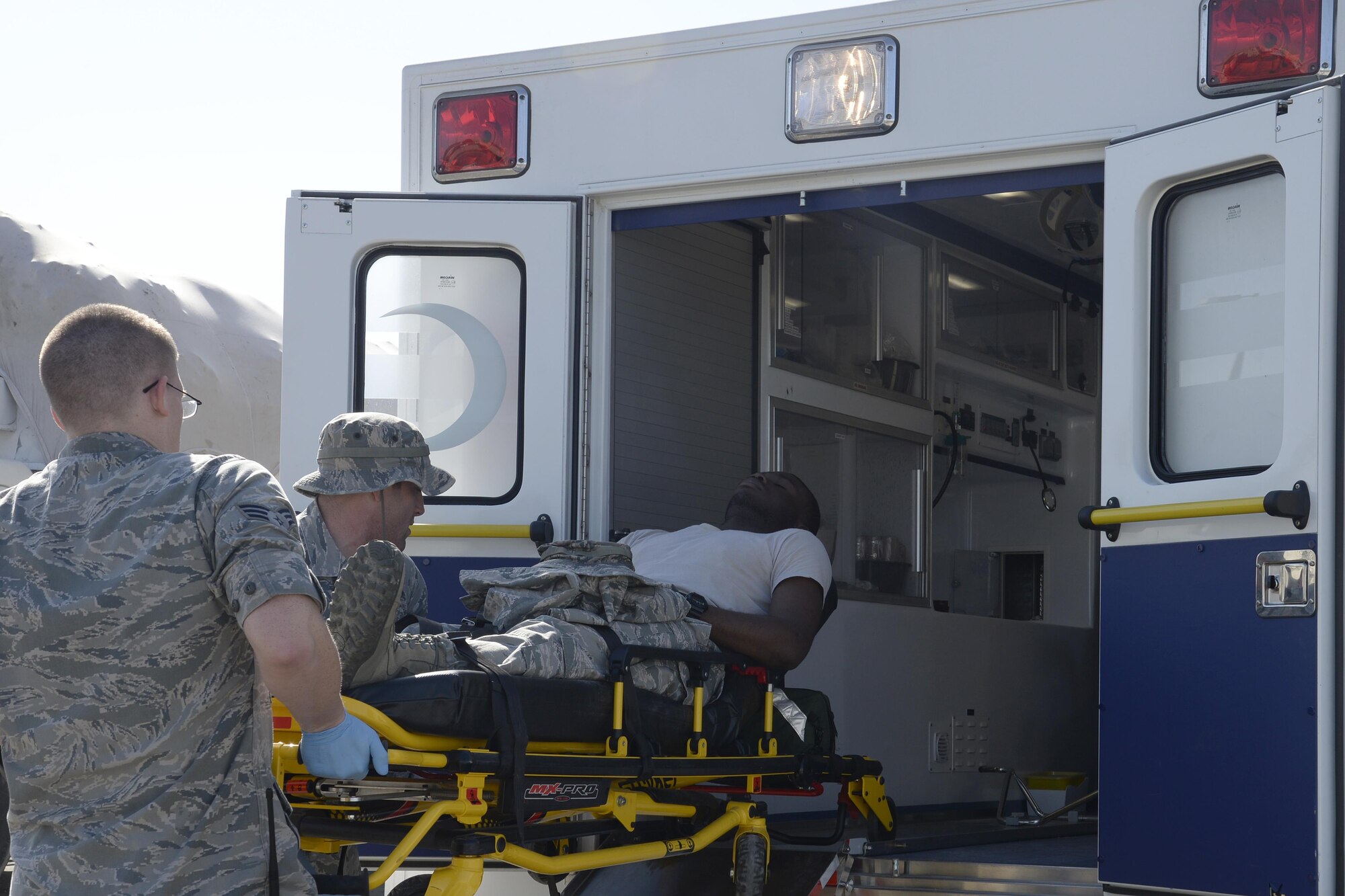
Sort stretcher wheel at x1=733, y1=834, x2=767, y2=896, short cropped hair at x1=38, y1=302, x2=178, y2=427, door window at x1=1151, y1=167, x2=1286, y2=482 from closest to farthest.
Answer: short cropped hair at x1=38, y1=302, x2=178, y2=427 → door window at x1=1151, y1=167, x2=1286, y2=482 → stretcher wheel at x1=733, y1=834, x2=767, y2=896

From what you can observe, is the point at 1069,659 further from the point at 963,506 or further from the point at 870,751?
the point at 870,751

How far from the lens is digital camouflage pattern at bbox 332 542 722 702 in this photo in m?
3.10

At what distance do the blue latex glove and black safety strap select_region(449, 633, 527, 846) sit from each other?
0.48 meters

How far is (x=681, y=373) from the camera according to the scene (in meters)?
5.27

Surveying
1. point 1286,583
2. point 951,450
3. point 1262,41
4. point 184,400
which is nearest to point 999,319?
point 951,450

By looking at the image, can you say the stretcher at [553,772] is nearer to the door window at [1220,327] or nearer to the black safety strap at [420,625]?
the black safety strap at [420,625]

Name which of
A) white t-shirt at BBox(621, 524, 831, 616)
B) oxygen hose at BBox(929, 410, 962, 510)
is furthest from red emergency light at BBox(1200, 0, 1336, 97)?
oxygen hose at BBox(929, 410, 962, 510)

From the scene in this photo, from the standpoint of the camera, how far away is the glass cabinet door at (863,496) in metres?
5.93

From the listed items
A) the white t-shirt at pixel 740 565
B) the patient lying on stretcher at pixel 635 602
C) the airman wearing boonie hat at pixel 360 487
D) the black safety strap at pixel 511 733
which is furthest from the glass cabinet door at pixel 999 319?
the black safety strap at pixel 511 733

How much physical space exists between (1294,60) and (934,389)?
342 cm

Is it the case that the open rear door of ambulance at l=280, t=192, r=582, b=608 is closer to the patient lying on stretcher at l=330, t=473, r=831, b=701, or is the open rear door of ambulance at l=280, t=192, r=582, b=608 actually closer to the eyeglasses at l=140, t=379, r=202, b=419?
the patient lying on stretcher at l=330, t=473, r=831, b=701

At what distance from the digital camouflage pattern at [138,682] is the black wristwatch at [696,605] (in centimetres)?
176

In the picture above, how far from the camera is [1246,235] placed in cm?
353

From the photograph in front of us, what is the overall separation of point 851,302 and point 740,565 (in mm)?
2038
